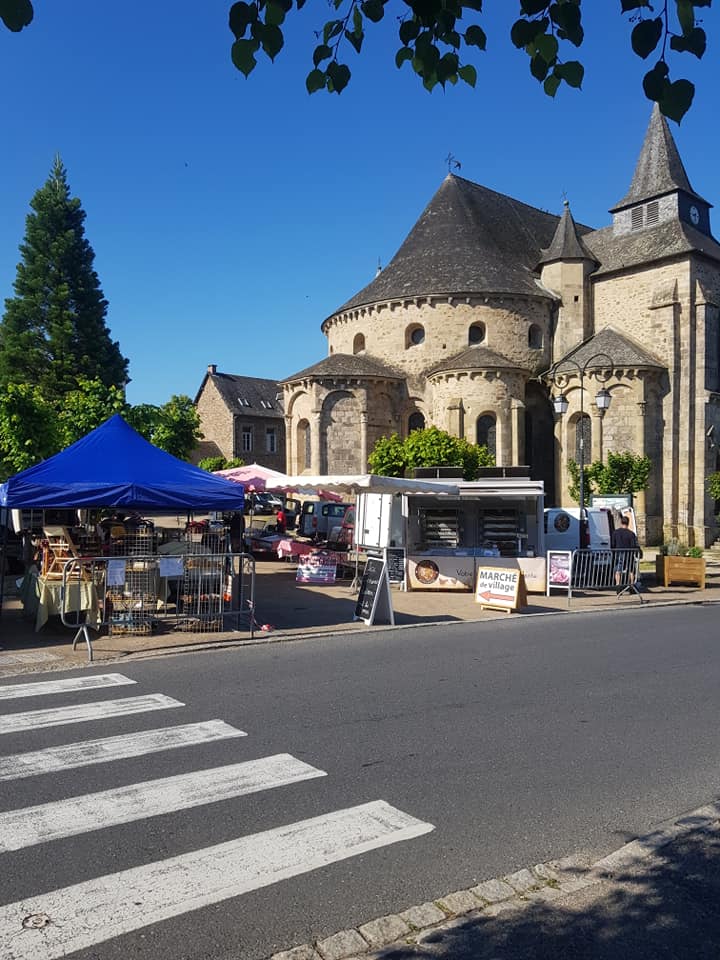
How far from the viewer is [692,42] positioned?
309cm

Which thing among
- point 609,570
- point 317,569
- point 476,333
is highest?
point 476,333

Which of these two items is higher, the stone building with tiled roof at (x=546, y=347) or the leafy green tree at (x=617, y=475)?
the stone building with tiled roof at (x=546, y=347)

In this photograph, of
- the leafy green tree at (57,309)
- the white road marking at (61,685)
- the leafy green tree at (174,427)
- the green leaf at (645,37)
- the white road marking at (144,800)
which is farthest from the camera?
the leafy green tree at (57,309)

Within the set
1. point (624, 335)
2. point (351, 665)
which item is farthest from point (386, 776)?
point (624, 335)

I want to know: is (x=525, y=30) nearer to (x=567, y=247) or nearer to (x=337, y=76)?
(x=337, y=76)

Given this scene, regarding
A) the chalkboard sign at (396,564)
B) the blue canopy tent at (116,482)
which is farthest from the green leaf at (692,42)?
the chalkboard sign at (396,564)

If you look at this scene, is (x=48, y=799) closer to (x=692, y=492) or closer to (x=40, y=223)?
(x=692, y=492)

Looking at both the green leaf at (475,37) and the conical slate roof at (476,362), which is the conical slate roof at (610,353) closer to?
the conical slate roof at (476,362)

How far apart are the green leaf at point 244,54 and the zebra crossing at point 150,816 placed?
12.5 ft

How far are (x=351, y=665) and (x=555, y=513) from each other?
1224 cm

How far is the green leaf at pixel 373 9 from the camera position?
3.51 meters

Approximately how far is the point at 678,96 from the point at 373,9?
1.45 meters

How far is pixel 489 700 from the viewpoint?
7297mm

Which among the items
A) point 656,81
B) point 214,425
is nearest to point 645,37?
point 656,81
